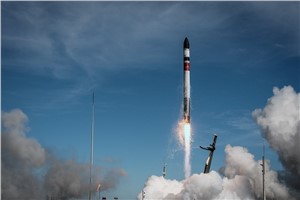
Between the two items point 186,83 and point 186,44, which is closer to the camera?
point 186,83

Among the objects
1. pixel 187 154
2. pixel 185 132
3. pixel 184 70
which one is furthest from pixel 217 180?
pixel 184 70

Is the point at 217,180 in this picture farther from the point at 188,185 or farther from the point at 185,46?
the point at 185,46

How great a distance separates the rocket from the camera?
477 feet

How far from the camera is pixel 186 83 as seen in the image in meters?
146

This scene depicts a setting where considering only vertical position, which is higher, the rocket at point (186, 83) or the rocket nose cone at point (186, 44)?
the rocket nose cone at point (186, 44)

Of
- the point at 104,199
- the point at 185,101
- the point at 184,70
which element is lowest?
the point at 104,199

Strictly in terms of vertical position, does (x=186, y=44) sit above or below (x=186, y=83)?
above

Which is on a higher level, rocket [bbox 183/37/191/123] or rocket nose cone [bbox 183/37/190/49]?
rocket nose cone [bbox 183/37/190/49]

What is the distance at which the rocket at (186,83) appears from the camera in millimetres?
145250

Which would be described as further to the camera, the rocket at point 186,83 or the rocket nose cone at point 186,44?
the rocket nose cone at point 186,44

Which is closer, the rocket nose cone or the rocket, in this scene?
the rocket

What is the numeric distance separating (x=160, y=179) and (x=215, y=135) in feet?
117

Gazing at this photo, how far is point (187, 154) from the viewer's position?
158m

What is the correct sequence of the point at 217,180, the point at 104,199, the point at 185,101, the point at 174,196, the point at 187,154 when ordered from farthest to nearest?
the point at 104,199
the point at 174,196
the point at 217,180
the point at 187,154
the point at 185,101
